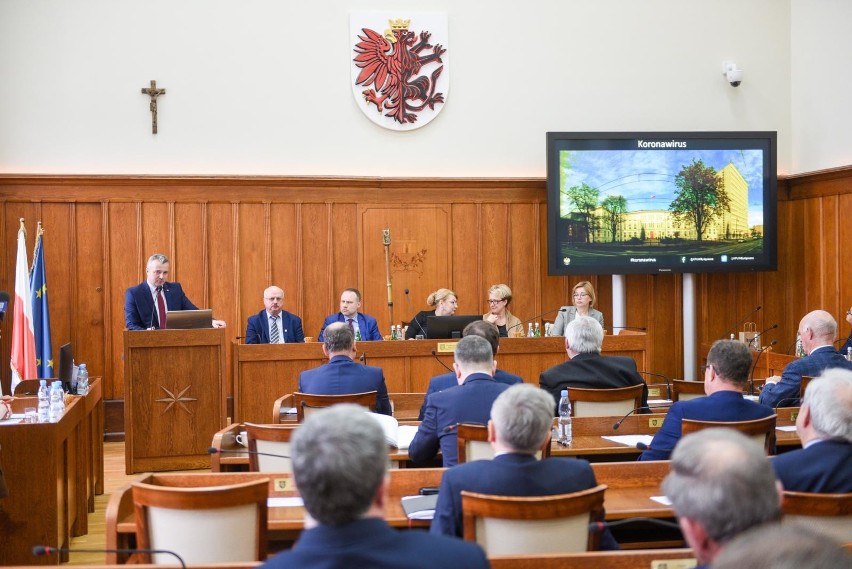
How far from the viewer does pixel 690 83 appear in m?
10.8

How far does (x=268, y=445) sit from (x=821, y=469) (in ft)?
7.71

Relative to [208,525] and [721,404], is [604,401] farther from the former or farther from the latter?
[208,525]

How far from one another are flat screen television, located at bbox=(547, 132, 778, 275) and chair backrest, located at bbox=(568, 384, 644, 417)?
190 inches

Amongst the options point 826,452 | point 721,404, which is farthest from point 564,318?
point 826,452

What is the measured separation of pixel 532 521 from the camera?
8.91ft

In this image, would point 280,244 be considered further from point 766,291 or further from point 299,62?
point 766,291

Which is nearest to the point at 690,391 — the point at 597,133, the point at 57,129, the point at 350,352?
the point at 350,352

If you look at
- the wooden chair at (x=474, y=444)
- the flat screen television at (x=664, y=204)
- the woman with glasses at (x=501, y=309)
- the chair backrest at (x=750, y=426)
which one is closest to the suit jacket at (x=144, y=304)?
the woman with glasses at (x=501, y=309)

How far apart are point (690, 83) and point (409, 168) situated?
3404 millimetres

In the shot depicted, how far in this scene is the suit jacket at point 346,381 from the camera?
5.26 metres

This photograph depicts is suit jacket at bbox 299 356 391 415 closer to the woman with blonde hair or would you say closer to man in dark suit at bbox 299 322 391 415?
man in dark suit at bbox 299 322 391 415

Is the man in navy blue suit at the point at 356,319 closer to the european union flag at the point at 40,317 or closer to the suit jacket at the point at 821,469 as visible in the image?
the european union flag at the point at 40,317

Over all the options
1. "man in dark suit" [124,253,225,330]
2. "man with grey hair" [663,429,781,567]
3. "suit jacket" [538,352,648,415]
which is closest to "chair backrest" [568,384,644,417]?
"suit jacket" [538,352,648,415]

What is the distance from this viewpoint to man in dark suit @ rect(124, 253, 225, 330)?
788cm
